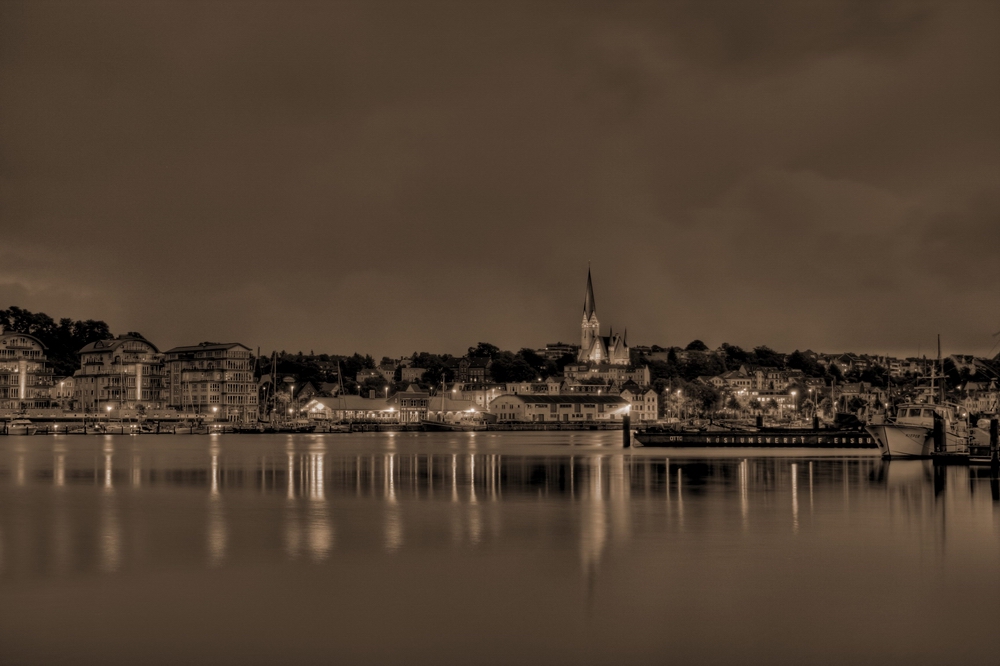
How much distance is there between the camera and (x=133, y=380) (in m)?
168

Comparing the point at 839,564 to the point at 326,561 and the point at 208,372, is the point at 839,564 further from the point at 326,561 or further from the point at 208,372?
the point at 208,372

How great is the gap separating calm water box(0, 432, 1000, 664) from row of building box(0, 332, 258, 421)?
123531 mm

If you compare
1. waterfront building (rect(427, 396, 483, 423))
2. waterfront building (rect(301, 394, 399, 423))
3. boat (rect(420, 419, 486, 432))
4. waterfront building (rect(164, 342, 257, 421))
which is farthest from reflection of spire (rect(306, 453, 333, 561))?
waterfront building (rect(427, 396, 483, 423))

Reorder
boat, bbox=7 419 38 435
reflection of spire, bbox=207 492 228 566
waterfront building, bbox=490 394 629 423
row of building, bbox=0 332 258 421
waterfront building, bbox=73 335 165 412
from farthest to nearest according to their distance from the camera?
1. waterfront building, bbox=490 394 629 423
2. waterfront building, bbox=73 335 165 412
3. row of building, bbox=0 332 258 421
4. boat, bbox=7 419 38 435
5. reflection of spire, bbox=207 492 228 566

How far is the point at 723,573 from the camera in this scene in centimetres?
2231

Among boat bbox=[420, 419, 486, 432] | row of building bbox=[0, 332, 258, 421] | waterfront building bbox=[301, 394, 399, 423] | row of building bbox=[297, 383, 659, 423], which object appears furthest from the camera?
row of building bbox=[297, 383, 659, 423]

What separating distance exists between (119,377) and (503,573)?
6184 inches

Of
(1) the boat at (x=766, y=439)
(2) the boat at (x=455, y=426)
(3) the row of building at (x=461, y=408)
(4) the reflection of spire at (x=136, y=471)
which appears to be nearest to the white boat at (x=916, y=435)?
(1) the boat at (x=766, y=439)

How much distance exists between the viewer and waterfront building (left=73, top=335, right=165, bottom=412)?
545 feet

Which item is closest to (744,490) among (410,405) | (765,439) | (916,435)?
(916,435)

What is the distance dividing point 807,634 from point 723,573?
567 centimetres

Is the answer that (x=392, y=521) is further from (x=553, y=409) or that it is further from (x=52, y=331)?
(x=52, y=331)

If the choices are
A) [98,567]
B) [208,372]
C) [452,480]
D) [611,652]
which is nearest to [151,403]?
[208,372]

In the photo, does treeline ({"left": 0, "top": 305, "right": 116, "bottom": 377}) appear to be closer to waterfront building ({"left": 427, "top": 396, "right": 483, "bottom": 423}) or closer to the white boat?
waterfront building ({"left": 427, "top": 396, "right": 483, "bottom": 423})
